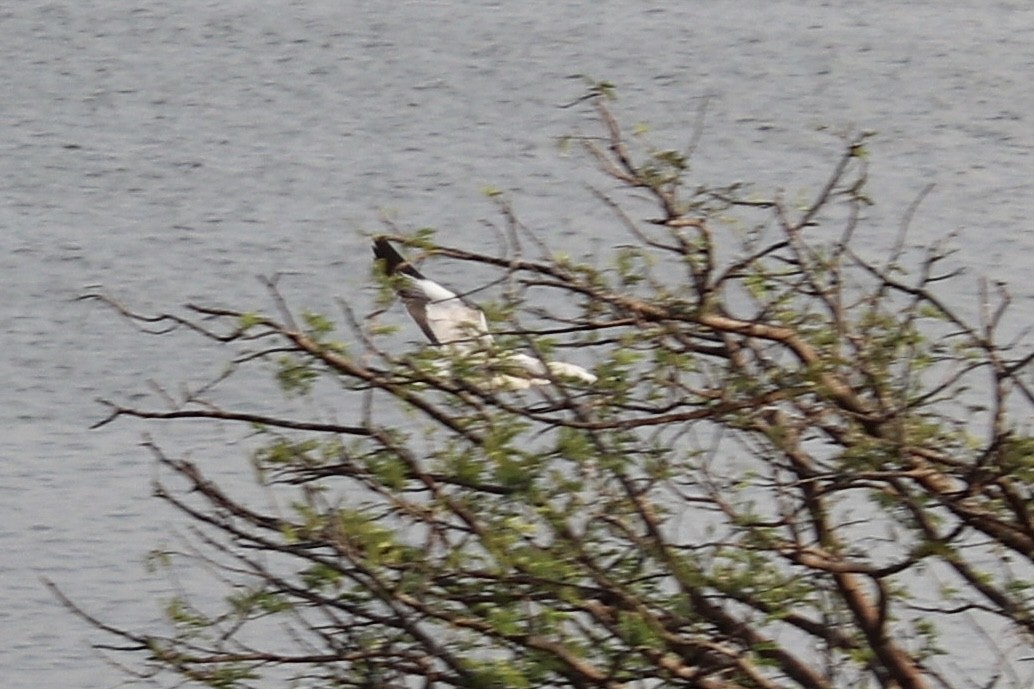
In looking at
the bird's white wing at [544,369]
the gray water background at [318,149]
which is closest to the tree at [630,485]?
the bird's white wing at [544,369]

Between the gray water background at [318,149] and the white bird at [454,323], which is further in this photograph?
the gray water background at [318,149]

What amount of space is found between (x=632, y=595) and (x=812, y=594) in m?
0.31

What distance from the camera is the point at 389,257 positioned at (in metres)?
Result: 2.50

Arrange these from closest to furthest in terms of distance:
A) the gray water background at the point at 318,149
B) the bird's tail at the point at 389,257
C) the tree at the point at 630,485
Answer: the tree at the point at 630,485 < the bird's tail at the point at 389,257 < the gray water background at the point at 318,149

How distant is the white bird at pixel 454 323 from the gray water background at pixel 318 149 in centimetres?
266

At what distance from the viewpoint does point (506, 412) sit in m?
2.20

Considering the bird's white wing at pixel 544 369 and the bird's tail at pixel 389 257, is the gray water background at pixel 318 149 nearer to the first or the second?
the bird's tail at pixel 389 257

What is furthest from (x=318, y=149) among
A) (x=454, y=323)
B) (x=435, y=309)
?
(x=454, y=323)

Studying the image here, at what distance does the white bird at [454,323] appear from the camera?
2207mm

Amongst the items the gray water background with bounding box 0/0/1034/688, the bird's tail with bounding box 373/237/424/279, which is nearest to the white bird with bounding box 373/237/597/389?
the bird's tail with bounding box 373/237/424/279

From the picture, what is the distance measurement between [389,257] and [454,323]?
145mm

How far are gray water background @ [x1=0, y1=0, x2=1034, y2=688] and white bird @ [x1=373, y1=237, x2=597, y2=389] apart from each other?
8.72 ft

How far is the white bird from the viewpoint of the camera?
221 centimetres

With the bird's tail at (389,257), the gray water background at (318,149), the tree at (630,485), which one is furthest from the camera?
the gray water background at (318,149)
